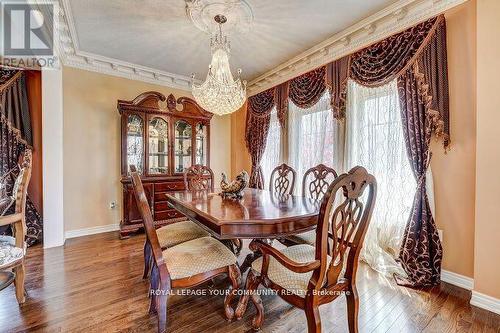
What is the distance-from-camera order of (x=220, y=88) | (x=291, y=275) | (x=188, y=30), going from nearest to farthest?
(x=291, y=275) < (x=220, y=88) < (x=188, y=30)

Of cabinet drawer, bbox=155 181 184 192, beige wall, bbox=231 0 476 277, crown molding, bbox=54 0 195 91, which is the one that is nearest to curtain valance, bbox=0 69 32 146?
crown molding, bbox=54 0 195 91

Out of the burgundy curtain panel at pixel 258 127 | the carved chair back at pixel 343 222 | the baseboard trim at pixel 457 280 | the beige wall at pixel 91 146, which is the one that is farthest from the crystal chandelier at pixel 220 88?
the baseboard trim at pixel 457 280

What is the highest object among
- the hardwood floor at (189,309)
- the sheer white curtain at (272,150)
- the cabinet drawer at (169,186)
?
the sheer white curtain at (272,150)

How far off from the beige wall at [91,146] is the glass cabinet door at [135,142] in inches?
14.4

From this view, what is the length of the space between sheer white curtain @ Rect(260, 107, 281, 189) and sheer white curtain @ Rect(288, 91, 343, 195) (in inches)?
11.9

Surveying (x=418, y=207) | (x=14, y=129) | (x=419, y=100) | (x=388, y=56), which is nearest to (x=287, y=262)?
(x=418, y=207)

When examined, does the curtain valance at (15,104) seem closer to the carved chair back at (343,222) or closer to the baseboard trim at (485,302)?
the carved chair back at (343,222)

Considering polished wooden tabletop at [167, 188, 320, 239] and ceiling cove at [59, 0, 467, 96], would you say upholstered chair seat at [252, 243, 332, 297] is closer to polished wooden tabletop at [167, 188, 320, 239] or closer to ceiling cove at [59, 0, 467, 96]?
polished wooden tabletop at [167, 188, 320, 239]

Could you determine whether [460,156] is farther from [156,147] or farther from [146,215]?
[156,147]

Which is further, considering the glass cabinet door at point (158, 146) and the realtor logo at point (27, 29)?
the glass cabinet door at point (158, 146)

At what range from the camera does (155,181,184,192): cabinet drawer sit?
3567 mm

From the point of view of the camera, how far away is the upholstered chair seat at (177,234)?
200 centimetres

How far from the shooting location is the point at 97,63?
3475 mm

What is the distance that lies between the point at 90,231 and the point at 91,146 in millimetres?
1267
